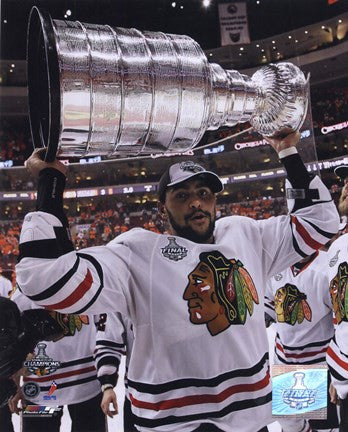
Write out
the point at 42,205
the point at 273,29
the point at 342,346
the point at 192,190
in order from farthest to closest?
1. the point at 273,29
2. the point at 342,346
3. the point at 192,190
4. the point at 42,205

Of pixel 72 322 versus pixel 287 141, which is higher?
pixel 287 141

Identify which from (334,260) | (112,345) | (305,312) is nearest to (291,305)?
(305,312)

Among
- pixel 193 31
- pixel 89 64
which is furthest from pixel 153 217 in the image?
pixel 89 64

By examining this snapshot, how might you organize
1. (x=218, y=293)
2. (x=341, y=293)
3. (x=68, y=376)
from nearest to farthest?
(x=218, y=293) < (x=341, y=293) < (x=68, y=376)

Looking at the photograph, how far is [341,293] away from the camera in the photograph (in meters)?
1.69

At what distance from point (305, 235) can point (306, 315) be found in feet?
3.05

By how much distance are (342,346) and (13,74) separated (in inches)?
60.9

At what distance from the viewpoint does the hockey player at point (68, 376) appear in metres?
2.01

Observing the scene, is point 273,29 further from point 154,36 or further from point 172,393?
point 172,393

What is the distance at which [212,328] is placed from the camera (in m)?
1.15

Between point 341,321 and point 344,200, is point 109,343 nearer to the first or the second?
point 341,321

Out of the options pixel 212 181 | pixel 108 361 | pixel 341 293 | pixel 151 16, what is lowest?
pixel 108 361

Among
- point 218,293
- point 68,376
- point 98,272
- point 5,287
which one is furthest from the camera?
point 5,287

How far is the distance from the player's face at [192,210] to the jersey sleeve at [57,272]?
0.22 meters
